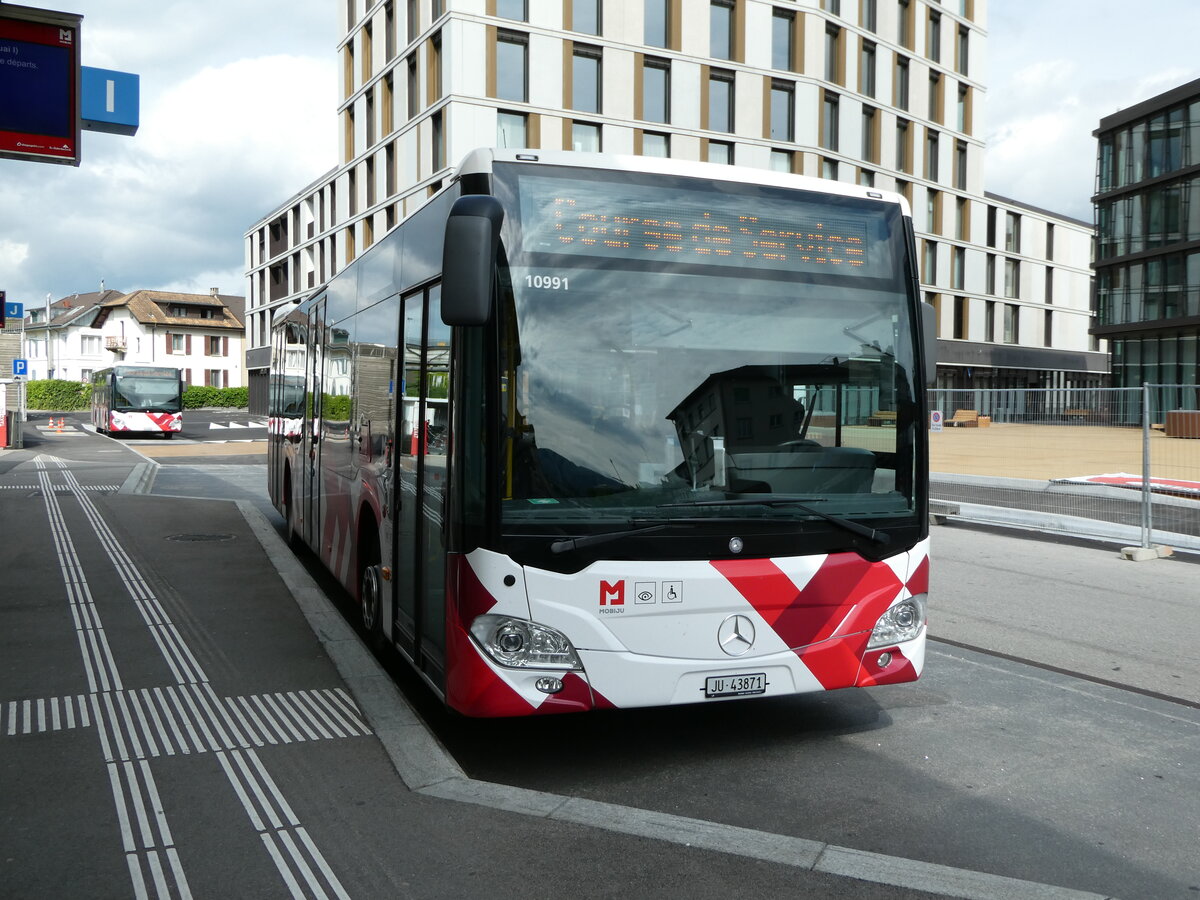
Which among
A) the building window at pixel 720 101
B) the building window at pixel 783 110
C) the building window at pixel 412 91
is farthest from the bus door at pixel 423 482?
the building window at pixel 783 110

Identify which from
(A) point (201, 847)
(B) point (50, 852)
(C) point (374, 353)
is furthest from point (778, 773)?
(C) point (374, 353)

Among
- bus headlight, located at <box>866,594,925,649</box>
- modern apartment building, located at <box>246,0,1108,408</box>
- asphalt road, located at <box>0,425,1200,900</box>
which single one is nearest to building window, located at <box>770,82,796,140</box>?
modern apartment building, located at <box>246,0,1108,408</box>

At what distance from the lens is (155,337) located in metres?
93.9

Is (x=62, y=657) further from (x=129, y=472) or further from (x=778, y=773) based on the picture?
(x=129, y=472)

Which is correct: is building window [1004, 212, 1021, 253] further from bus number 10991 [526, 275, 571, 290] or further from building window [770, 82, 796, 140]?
bus number 10991 [526, 275, 571, 290]

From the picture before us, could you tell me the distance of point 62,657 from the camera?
7039mm

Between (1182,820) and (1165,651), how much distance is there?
3.53 m

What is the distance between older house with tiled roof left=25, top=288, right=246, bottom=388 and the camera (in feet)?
308

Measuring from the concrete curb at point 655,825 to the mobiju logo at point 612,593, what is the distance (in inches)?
32.6

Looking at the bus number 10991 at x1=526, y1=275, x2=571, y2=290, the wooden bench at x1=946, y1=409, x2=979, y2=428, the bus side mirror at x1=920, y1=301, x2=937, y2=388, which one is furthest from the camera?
the wooden bench at x1=946, y1=409, x2=979, y2=428

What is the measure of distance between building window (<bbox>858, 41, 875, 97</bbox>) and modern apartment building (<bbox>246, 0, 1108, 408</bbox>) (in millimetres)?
105

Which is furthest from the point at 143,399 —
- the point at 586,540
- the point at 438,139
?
the point at 586,540

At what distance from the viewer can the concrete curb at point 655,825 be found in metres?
3.87

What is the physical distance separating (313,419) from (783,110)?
38.5 meters
